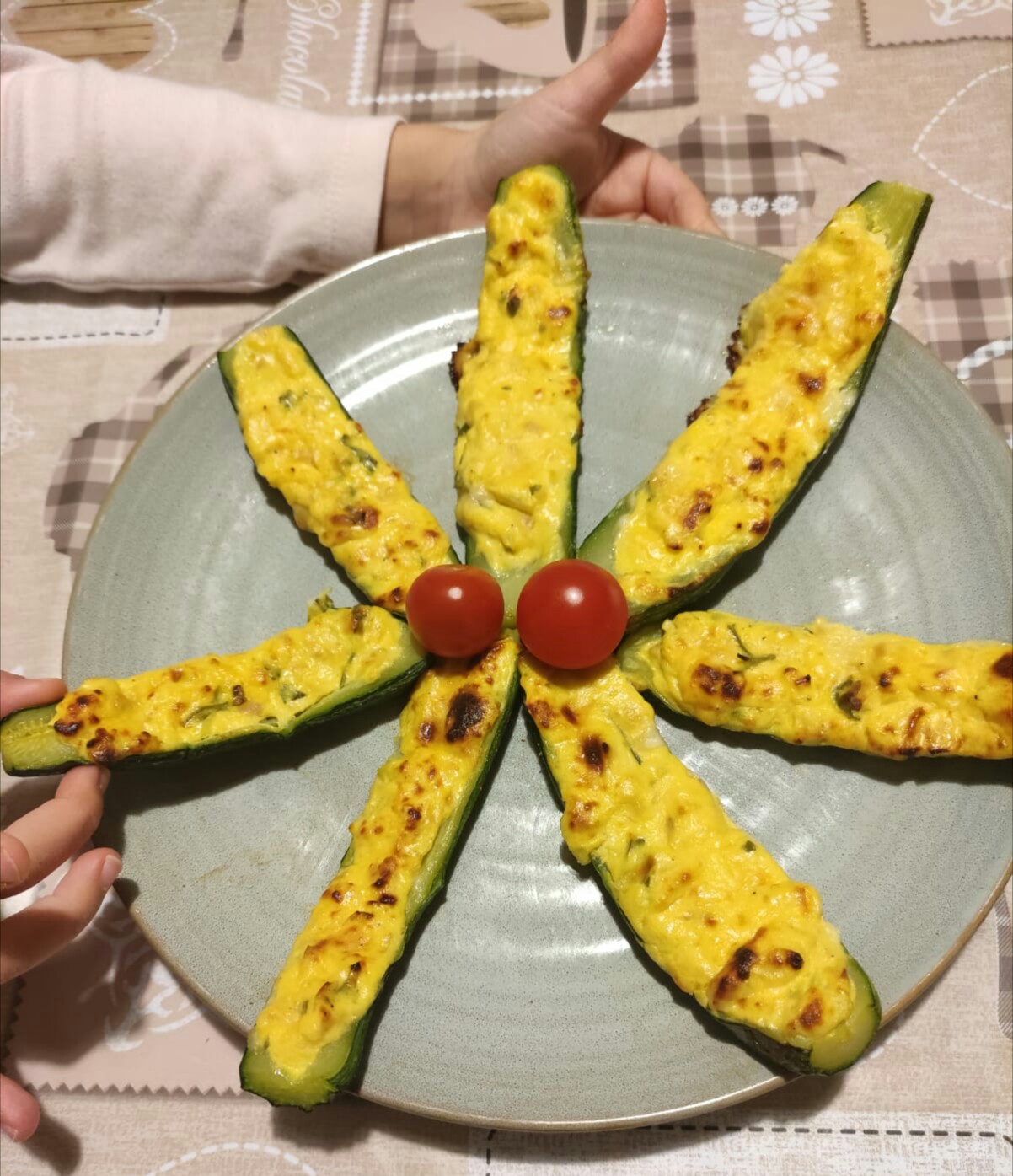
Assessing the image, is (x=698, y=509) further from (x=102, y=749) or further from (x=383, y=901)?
(x=102, y=749)

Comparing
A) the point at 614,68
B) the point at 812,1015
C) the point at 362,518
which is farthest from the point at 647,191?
the point at 812,1015

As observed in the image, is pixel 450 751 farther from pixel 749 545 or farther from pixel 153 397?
pixel 153 397

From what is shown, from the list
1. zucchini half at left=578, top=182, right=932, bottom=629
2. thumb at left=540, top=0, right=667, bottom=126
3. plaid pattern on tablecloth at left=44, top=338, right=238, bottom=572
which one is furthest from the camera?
plaid pattern on tablecloth at left=44, top=338, right=238, bottom=572

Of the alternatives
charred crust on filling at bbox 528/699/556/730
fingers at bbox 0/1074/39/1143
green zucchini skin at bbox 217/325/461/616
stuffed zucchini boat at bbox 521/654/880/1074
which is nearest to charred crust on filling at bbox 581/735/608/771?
stuffed zucchini boat at bbox 521/654/880/1074

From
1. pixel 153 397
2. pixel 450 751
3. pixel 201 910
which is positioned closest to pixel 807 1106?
pixel 450 751

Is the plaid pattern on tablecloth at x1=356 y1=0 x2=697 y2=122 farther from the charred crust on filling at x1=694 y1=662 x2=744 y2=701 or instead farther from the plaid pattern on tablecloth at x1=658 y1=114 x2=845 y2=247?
the charred crust on filling at x1=694 y1=662 x2=744 y2=701

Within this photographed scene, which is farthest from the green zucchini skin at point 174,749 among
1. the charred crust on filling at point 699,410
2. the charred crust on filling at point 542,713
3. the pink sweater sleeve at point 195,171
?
the pink sweater sleeve at point 195,171

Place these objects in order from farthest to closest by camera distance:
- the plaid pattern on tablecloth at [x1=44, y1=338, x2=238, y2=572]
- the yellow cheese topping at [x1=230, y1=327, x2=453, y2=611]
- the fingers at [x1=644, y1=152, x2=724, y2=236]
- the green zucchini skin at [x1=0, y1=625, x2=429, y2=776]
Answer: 1. the fingers at [x1=644, y1=152, x2=724, y2=236]
2. the plaid pattern on tablecloth at [x1=44, y1=338, x2=238, y2=572]
3. the yellow cheese topping at [x1=230, y1=327, x2=453, y2=611]
4. the green zucchini skin at [x1=0, y1=625, x2=429, y2=776]

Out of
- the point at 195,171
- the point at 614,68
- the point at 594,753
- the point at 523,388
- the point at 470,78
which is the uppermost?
the point at 470,78
